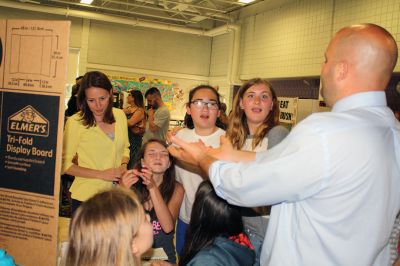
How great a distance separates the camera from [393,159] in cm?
136

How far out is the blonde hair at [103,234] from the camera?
1290mm

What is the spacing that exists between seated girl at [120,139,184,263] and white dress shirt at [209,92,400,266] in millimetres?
1135

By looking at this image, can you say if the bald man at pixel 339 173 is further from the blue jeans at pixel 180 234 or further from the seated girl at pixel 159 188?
the blue jeans at pixel 180 234

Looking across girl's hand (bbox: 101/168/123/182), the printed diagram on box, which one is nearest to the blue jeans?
girl's hand (bbox: 101/168/123/182)

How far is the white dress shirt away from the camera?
1268mm

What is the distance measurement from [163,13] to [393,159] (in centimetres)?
1018

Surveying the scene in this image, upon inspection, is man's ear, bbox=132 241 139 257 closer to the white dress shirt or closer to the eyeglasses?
the white dress shirt

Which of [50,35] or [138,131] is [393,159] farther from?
[138,131]

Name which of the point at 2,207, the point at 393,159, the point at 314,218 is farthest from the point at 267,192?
the point at 2,207

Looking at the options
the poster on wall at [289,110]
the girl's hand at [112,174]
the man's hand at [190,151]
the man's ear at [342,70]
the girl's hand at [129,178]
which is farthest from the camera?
the poster on wall at [289,110]

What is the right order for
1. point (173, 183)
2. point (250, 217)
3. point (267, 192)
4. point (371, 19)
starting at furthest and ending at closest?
point (371, 19)
point (173, 183)
point (250, 217)
point (267, 192)

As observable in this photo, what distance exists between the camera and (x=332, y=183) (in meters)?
1.28

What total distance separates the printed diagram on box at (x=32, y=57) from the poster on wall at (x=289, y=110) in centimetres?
553

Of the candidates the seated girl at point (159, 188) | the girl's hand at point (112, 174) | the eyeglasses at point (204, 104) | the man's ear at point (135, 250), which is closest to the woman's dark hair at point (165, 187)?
the seated girl at point (159, 188)
